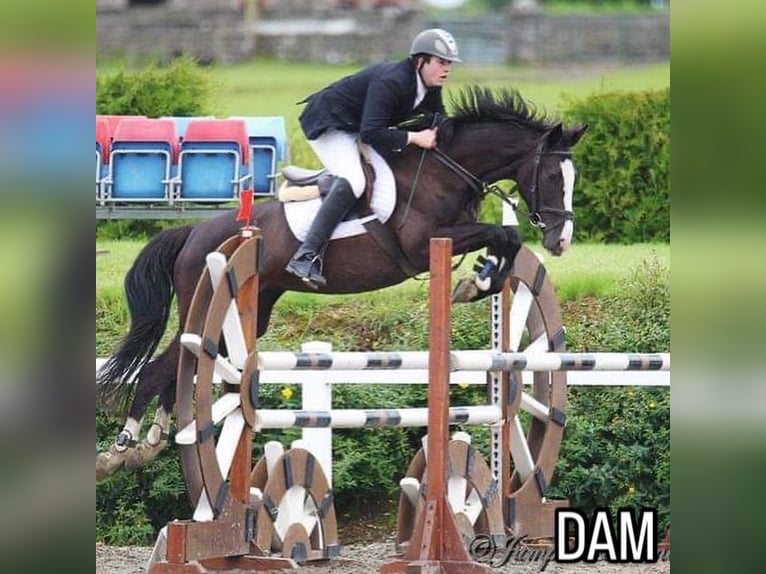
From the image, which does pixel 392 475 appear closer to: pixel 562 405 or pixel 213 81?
pixel 562 405

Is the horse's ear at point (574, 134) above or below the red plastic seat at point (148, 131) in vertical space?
below

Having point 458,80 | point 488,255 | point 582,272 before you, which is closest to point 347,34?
point 458,80

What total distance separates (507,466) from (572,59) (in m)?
2.63

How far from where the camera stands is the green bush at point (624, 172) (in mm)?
5828

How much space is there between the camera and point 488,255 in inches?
165

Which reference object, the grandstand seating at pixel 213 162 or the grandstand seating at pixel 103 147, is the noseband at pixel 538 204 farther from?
the grandstand seating at pixel 103 147

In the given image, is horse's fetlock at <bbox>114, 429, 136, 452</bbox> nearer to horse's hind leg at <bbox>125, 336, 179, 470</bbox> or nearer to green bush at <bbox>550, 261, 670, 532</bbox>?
horse's hind leg at <bbox>125, 336, 179, 470</bbox>

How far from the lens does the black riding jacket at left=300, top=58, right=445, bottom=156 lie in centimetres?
420

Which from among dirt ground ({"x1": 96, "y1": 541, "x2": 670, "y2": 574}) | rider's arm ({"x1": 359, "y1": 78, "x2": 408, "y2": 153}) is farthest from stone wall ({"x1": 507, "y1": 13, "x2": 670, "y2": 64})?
dirt ground ({"x1": 96, "y1": 541, "x2": 670, "y2": 574})

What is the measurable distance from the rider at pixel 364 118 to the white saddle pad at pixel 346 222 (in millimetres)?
35

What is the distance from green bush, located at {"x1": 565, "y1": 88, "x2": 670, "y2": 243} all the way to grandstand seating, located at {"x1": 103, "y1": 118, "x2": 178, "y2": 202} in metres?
1.83

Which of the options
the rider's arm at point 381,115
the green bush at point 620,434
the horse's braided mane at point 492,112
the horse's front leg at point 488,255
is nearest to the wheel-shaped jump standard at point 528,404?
the horse's front leg at point 488,255

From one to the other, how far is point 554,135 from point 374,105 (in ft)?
1.88
